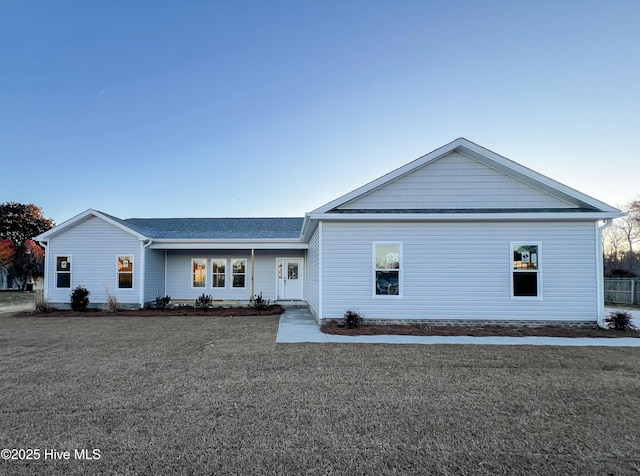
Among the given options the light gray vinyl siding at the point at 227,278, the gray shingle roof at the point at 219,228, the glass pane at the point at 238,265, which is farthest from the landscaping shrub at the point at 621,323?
the glass pane at the point at 238,265

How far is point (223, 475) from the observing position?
2500 mm

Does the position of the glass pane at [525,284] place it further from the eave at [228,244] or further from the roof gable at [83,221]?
the roof gable at [83,221]

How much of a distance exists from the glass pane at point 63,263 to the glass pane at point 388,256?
1307 cm

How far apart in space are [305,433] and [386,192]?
7.85m

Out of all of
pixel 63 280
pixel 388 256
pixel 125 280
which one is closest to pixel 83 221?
pixel 63 280

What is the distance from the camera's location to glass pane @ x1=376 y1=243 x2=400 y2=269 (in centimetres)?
970

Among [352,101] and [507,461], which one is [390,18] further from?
[507,461]

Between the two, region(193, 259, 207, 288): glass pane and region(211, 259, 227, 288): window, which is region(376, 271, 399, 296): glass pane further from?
region(193, 259, 207, 288): glass pane

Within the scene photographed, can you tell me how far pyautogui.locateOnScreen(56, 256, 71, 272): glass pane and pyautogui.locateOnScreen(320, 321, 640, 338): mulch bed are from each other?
11.7 metres

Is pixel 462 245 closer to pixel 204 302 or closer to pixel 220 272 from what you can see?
pixel 204 302

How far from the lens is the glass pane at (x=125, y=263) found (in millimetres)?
13711

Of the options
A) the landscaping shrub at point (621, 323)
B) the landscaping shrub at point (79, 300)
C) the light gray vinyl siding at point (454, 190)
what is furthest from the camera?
the landscaping shrub at point (79, 300)

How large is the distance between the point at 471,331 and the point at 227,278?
1104 cm

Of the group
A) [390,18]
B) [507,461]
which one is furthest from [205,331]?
[390,18]
